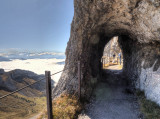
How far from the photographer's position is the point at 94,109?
6.38 m

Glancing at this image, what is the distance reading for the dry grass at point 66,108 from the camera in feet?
16.7

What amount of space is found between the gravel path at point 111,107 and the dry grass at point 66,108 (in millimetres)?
508

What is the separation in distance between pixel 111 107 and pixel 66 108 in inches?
118

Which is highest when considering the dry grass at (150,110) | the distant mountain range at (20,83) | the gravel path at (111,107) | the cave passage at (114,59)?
the cave passage at (114,59)

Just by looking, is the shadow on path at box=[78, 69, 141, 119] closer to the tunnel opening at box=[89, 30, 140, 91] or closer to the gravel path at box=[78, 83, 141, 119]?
the gravel path at box=[78, 83, 141, 119]

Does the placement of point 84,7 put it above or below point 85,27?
above

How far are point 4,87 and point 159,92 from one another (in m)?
67.4

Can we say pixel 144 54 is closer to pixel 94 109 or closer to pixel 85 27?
pixel 85 27

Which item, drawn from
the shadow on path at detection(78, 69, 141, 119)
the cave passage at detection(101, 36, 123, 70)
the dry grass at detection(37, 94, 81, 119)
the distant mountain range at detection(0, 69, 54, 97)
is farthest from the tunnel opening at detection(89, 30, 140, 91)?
the distant mountain range at detection(0, 69, 54, 97)

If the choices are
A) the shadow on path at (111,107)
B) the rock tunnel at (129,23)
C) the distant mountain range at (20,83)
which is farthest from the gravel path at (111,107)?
Answer: the distant mountain range at (20,83)

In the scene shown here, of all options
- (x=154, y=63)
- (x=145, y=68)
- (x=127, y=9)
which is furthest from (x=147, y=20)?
(x=145, y=68)

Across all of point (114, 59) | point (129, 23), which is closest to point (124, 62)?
point (129, 23)

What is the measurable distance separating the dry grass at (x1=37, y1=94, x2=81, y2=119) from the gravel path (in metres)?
0.51

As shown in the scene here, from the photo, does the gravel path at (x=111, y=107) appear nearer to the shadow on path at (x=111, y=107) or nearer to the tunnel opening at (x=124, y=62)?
the shadow on path at (x=111, y=107)
